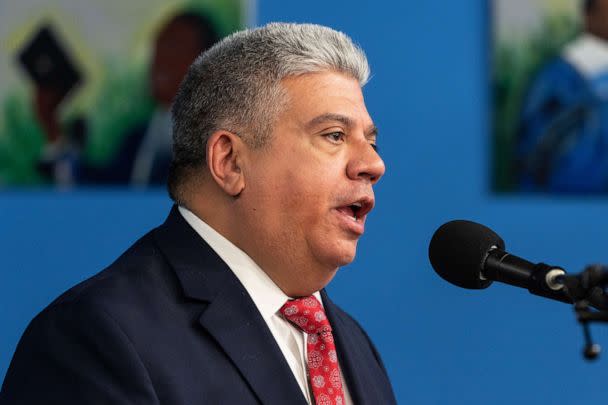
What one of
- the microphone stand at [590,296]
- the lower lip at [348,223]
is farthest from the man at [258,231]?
the microphone stand at [590,296]

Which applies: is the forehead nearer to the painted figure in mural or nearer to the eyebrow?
the eyebrow

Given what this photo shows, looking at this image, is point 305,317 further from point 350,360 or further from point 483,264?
point 483,264

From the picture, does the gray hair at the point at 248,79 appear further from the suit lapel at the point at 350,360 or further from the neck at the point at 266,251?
the suit lapel at the point at 350,360

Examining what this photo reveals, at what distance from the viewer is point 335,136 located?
188 cm

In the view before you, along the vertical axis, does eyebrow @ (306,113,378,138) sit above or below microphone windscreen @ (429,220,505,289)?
above

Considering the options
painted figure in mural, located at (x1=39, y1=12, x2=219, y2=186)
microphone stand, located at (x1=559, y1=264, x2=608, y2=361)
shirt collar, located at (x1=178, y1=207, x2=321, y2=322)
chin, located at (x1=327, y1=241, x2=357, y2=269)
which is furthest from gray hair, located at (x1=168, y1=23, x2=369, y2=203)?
painted figure in mural, located at (x1=39, y1=12, x2=219, y2=186)

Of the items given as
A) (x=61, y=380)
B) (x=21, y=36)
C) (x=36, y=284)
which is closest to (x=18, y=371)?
(x=61, y=380)

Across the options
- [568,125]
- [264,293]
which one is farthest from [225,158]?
[568,125]

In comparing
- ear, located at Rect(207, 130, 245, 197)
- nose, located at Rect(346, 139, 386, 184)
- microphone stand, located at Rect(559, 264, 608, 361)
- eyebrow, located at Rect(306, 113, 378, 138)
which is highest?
eyebrow, located at Rect(306, 113, 378, 138)

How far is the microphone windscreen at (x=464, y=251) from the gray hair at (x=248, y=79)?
408 mm

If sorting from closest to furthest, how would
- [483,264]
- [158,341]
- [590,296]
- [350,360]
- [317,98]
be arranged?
1. [590,296]
2. [483,264]
3. [158,341]
4. [317,98]
5. [350,360]

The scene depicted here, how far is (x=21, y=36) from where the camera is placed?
3146mm

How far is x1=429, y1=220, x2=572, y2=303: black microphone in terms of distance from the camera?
1324mm

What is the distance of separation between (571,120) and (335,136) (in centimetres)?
140
